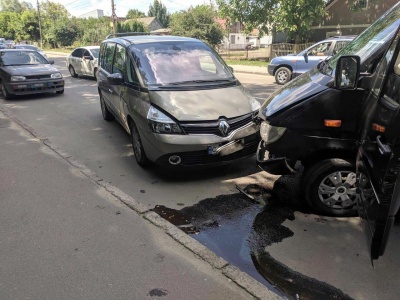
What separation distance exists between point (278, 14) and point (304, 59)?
37.4ft

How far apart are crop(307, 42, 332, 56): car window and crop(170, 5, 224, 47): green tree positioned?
2068 centimetres

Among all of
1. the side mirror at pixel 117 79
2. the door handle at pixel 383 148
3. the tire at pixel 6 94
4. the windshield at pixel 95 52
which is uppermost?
the windshield at pixel 95 52

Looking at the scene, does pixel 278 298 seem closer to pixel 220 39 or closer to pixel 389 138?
pixel 389 138

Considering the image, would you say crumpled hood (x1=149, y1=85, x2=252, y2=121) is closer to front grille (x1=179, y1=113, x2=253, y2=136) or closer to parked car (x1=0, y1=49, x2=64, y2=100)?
front grille (x1=179, y1=113, x2=253, y2=136)

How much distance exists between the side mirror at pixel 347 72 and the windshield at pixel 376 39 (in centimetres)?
34

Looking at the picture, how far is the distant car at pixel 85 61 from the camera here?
49.1ft

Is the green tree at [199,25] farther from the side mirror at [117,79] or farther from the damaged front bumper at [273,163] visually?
the damaged front bumper at [273,163]

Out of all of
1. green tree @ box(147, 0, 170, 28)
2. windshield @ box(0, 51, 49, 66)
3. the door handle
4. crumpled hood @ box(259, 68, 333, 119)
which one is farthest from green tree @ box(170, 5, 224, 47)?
green tree @ box(147, 0, 170, 28)

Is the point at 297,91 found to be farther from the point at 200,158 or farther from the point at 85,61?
the point at 85,61

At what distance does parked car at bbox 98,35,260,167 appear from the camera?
179 inches

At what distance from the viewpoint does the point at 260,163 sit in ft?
13.6

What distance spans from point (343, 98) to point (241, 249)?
1.78m

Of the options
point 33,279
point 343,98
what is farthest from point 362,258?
point 33,279

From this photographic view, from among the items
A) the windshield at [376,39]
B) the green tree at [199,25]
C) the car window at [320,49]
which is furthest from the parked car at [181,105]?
the green tree at [199,25]
